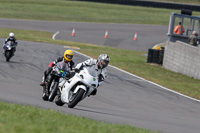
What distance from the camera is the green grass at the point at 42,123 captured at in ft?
20.4

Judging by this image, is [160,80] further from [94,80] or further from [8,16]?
[8,16]

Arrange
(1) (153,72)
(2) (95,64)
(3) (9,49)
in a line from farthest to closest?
(1) (153,72) < (3) (9,49) < (2) (95,64)

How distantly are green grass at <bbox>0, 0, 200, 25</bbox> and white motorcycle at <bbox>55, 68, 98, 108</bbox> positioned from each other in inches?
1277

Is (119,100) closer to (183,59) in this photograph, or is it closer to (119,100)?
(119,100)

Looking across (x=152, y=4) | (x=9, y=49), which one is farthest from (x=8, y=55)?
(x=152, y=4)

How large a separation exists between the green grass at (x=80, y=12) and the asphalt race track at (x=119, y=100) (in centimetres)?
2407

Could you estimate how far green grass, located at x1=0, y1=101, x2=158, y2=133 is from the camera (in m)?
6.21

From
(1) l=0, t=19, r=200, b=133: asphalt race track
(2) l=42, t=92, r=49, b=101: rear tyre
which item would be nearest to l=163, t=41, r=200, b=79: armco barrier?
(1) l=0, t=19, r=200, b=133: asphalt race track

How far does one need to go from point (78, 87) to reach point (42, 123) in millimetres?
3332

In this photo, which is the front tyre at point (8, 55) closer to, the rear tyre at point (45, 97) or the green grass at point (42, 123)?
the rear tyre at point (45, 97)

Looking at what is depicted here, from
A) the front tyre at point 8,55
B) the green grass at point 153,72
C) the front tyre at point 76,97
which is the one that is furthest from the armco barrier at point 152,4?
the front tyre at point 76,97

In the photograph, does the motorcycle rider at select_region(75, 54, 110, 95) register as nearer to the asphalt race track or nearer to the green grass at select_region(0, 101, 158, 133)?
the asphalt race track

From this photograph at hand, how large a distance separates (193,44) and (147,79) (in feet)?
19.5

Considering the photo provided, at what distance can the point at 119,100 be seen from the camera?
45.4 ft
